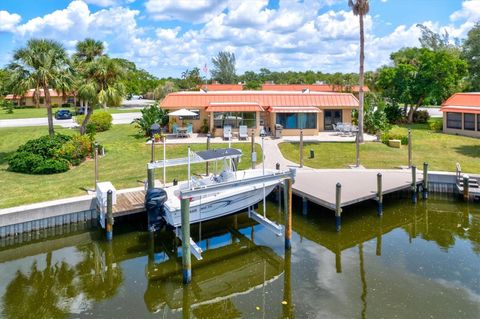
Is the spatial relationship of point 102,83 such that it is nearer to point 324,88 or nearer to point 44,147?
point 44,147

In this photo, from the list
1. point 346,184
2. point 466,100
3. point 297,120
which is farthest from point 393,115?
point 346,184

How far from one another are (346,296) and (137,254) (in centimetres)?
691

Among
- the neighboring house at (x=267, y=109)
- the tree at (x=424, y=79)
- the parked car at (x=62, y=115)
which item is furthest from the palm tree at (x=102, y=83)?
the tree at (x=424, y=79)

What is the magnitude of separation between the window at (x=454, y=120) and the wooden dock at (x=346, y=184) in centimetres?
1591

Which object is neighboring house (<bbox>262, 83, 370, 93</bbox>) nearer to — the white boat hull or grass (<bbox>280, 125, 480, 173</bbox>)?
grass (<bbox>280, 125, 480, 173</bbox>)

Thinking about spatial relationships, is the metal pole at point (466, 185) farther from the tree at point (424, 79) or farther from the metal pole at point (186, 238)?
the tree at point (424, 79)

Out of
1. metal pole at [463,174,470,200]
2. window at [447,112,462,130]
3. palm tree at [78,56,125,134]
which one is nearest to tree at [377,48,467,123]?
window at [447,112,462,130]

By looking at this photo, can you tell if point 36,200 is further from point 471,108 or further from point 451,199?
point 471,108

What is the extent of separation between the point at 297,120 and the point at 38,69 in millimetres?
18348

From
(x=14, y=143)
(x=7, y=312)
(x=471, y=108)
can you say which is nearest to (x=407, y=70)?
(x=471, y=108)

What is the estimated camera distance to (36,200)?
51.6 ft

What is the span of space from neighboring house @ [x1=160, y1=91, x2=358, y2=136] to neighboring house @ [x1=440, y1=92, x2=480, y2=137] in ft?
27.5

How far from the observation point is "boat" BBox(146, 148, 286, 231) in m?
13.2

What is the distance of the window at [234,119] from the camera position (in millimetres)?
31172
